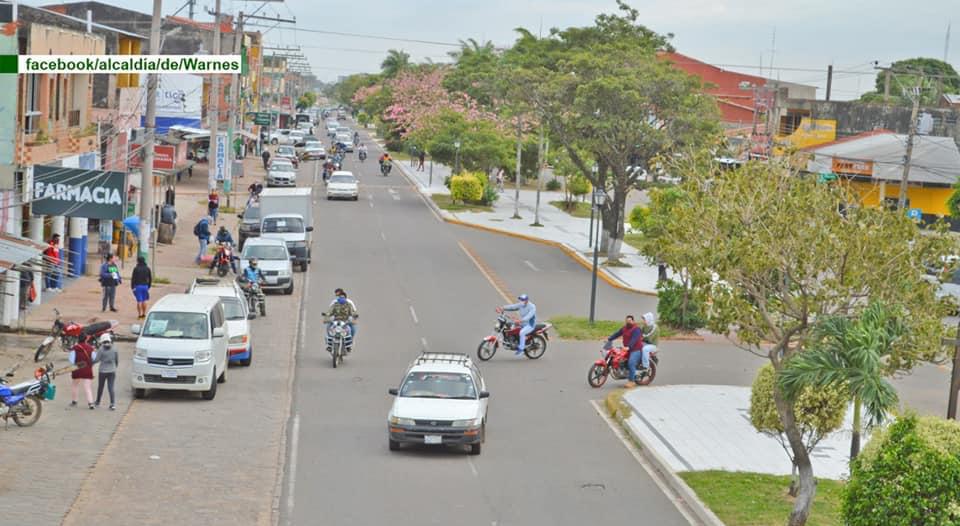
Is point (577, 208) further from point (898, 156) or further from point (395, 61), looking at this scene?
point (395, 61)

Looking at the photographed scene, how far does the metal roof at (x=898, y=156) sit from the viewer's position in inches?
2879

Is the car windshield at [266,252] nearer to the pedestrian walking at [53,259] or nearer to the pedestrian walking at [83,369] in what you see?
the pedestrian walking at [53,259]

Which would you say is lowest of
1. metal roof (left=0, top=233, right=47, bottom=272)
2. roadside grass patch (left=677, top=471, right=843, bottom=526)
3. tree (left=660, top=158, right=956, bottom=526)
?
roadside grass patch (left=677, top=471, right=843, bottom=526)

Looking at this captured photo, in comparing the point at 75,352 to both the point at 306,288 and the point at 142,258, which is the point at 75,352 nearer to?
the point at 142,258

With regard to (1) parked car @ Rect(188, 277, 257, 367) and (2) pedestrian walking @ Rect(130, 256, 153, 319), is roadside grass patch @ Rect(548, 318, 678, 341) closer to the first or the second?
(1) parked car @ Rect(188, 277, 257, 367)

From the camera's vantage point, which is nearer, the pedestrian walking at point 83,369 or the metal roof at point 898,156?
the pedestrian walking at point 83,369

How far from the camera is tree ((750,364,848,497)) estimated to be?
17562 millimetres

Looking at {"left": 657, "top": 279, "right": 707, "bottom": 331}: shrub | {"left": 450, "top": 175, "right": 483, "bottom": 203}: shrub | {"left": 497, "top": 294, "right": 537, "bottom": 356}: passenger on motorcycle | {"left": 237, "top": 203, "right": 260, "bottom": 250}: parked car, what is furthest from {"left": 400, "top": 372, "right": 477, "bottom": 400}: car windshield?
{"left": 450, "top": 175, "right": 483, "bottom": 203}: shrub

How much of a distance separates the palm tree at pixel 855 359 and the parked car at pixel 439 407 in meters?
6.77

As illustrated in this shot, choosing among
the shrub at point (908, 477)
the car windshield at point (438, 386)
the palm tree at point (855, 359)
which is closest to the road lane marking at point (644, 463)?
the car windshield at point (438, 386)

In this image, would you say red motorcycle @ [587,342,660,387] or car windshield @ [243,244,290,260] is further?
car windshield @ [243,244,290,260]

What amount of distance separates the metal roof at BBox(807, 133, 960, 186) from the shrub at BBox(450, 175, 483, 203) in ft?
58.6

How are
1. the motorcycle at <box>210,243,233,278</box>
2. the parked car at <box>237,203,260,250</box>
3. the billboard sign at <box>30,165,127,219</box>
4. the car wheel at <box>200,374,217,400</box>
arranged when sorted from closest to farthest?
the car wheel at <box>200,374,217,400</box> → the billboard sign at <box>30,165,127,219</box> → the motorcycle at <box>210,243,233,278</box> → the parked car at <box>237,203,260,250</box>

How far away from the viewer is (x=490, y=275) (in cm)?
4466
